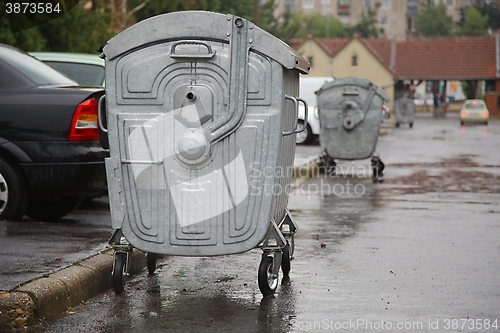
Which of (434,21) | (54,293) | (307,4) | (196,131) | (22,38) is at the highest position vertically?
(307,4)

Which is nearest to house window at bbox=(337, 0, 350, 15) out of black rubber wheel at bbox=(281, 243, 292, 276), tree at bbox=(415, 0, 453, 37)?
tree at bbox=(415, 0, 453, 37)

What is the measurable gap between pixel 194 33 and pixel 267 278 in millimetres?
1612

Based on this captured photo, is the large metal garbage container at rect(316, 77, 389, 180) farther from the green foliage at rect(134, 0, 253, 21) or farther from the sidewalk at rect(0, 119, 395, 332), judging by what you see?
the green foliage at rect(134, 0, 253, 21)

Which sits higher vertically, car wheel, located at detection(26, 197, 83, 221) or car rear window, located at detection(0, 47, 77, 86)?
car rear window, located at detection(0, 47, 77, 86)

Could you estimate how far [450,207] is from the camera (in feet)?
36.2

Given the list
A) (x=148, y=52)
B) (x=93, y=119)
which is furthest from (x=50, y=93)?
(x=148, y=52)

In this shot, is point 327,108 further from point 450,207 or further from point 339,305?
point 339,305

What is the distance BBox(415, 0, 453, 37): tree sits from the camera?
13538 cm

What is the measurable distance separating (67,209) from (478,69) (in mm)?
76496

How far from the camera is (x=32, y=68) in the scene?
8.73 meters

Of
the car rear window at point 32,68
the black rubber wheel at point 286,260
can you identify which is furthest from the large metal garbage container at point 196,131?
the car rear window at point 32,68

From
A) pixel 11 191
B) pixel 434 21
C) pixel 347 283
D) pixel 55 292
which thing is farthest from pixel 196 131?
pixel 434 21

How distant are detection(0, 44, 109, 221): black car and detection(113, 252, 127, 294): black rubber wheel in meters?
2.20

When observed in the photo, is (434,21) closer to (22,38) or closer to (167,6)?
(167,6)
